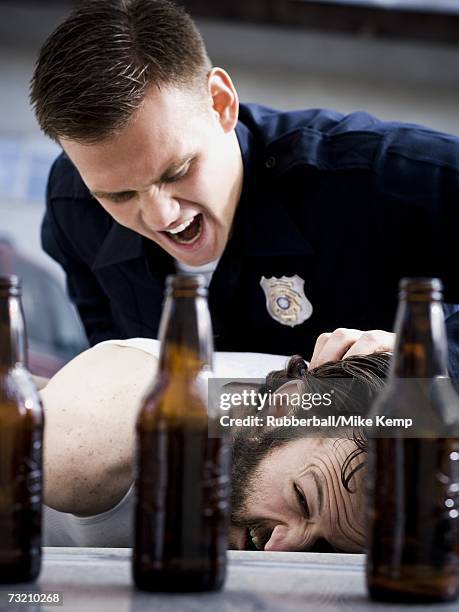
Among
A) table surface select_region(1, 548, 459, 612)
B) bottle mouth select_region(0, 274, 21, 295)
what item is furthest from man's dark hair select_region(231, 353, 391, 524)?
bottle mouth select_region(0, 274, 21, 295)

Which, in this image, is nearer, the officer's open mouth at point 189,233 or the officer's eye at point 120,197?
the officer's eye at point 120,197

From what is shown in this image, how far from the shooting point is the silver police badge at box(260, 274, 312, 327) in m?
2.12

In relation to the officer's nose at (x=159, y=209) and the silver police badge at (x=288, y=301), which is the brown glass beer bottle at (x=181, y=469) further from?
the silver police badge at (x=288, y=301)

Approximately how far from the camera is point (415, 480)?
0.79m

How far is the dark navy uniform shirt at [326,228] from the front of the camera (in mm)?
1987

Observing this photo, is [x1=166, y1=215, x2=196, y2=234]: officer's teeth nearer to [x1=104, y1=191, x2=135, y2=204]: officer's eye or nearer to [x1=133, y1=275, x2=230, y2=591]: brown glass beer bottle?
[x1=104, y1=191, x2=135, y2=204]: officer's eye

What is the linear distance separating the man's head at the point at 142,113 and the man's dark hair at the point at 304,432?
24.7 inches

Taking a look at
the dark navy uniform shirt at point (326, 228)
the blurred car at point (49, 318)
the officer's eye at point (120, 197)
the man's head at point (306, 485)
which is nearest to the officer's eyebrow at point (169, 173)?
the officer's eye at point (120, 197)

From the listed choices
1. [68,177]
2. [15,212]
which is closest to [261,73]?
[15,212]

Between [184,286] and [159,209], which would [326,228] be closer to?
[159,209]

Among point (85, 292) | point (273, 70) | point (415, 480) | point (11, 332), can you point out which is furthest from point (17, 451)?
point (273, 70)

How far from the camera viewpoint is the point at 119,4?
6.32 feet

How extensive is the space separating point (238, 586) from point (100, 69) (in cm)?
117

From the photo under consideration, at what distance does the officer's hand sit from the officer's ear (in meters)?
0.75
